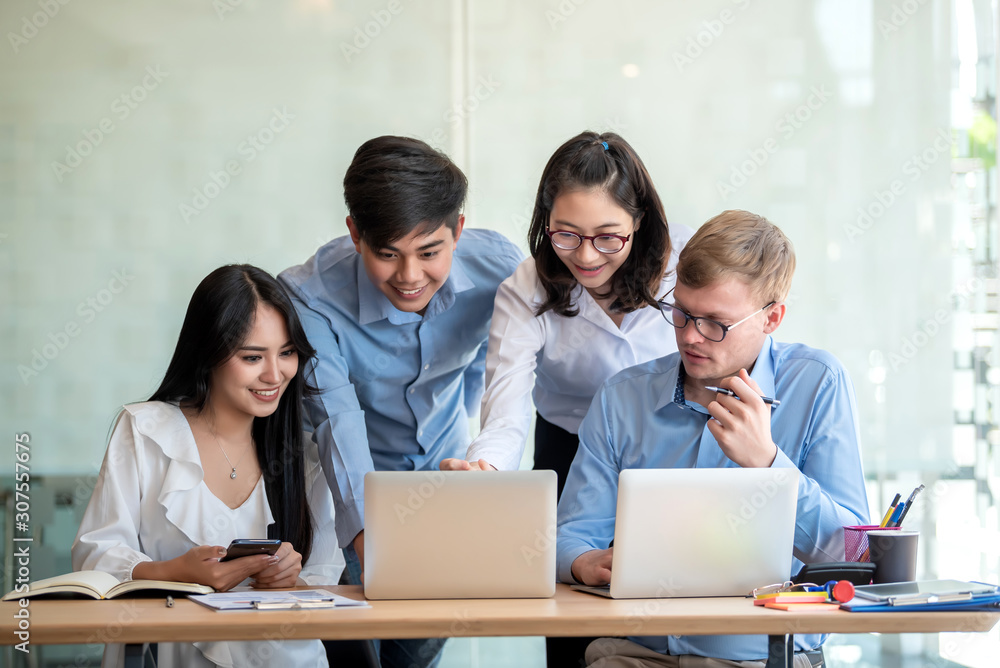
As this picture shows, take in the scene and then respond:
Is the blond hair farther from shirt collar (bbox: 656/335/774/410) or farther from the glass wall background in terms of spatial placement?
the glass wall background

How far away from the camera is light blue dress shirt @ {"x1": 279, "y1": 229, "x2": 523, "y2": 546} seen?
225 centimetres

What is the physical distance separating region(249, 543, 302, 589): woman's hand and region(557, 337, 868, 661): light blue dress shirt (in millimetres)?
533

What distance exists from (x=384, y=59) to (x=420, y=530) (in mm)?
2440

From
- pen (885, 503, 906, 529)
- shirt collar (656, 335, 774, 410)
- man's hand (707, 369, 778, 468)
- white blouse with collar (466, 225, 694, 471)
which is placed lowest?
pen (885, 503, 906, 529)

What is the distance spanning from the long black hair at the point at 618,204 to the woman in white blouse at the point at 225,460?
0.64 meters

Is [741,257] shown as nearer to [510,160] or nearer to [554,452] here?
[554,452]

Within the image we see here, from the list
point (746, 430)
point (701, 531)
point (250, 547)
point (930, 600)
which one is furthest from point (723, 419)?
point (250, 547)

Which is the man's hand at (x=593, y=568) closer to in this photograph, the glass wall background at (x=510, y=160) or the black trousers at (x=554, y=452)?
the black trousers at (x=554, y=452)

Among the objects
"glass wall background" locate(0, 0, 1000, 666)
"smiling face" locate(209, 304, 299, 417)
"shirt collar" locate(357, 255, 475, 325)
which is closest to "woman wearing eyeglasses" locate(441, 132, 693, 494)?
"shirt collar" locate(357, 255, 475, 325)

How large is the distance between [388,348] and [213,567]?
92 cm

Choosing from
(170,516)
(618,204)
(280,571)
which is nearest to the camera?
(280,571)

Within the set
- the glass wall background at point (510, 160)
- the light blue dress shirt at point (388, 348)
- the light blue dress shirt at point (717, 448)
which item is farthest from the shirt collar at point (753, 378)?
the glass wall background at point (510, 160)

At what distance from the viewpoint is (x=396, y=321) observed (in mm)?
2389

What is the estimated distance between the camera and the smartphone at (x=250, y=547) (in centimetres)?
162
